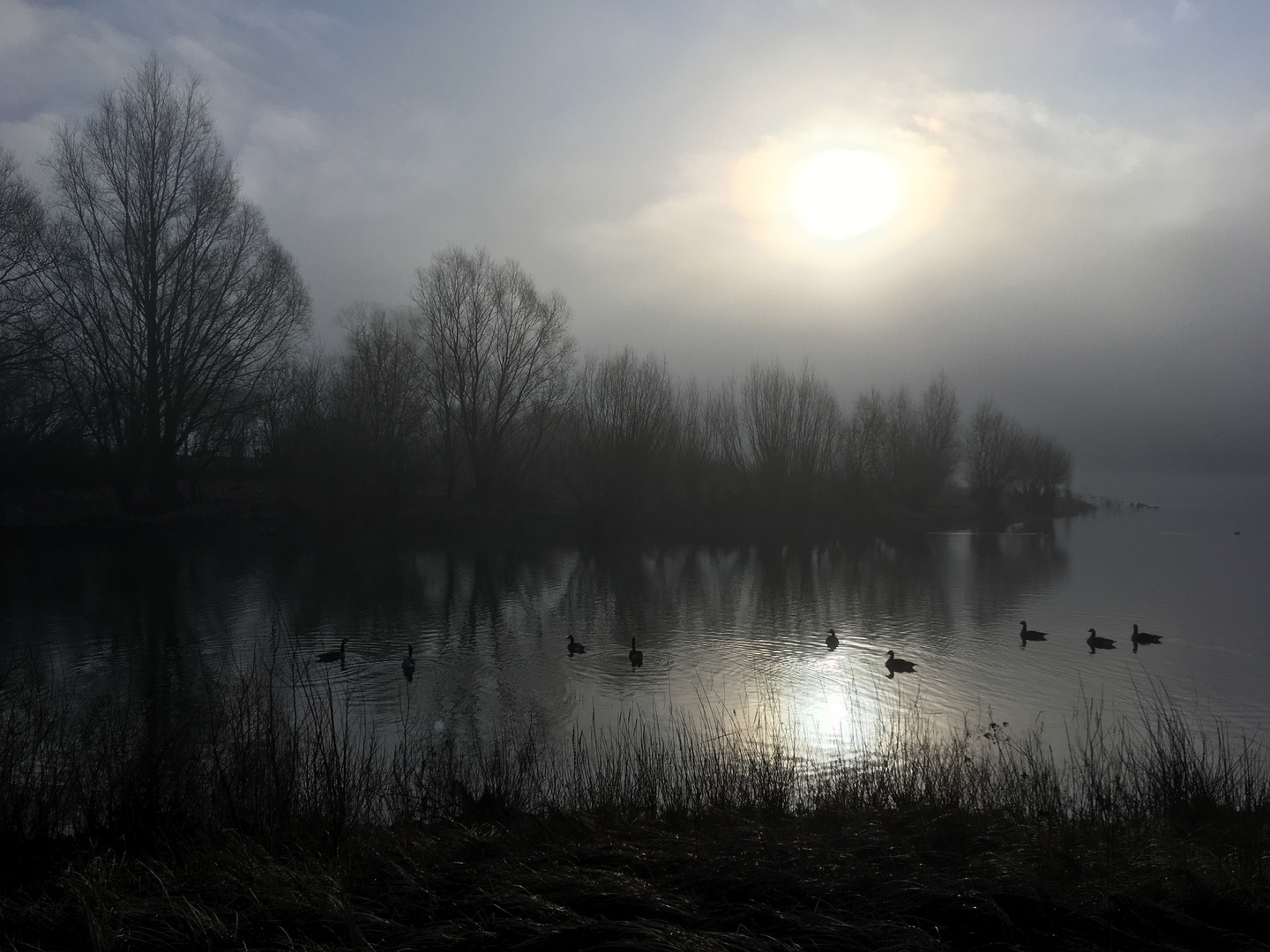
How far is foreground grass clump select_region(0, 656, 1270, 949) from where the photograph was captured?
11.1 feet

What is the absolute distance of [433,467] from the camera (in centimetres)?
4500

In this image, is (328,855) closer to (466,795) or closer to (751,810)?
(466,795)

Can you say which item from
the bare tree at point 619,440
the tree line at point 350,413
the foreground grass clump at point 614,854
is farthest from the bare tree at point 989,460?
the foreground grass clump at point 614,854

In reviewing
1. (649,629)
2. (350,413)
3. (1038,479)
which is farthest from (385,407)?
(1038,479)

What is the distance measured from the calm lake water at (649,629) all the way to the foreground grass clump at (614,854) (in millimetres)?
1366

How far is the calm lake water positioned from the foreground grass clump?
4.48 feet

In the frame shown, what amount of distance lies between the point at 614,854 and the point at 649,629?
12.1 meters

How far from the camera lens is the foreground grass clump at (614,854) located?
11.1 ft

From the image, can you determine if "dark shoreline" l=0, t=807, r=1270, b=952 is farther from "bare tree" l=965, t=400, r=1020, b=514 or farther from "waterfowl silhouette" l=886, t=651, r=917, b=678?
"bare tree" l=965, t=400, r=1020, b=514

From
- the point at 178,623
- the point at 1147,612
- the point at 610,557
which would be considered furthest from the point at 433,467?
the point at 1147,612

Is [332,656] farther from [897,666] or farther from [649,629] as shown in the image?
[897,666]

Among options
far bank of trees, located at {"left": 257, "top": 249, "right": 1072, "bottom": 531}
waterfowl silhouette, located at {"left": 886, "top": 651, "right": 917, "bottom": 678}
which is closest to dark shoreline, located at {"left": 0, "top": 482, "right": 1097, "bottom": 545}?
far bank of trees, located at {"left": 257, "top": 249, "right": 1072, "bottom": 531}

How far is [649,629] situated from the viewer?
1636 cm

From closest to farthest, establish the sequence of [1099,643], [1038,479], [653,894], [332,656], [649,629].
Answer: [653,894], [332,656], [1099,643], [649,629], [1038,479]
